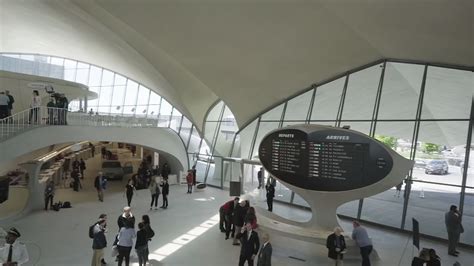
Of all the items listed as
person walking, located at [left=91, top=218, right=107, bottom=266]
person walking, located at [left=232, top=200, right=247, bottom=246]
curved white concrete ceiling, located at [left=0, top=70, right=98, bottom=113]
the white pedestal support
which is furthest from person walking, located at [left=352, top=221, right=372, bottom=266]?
curved white concrete ceiling, located at [left=0, top=70, right=98, bottom=113]

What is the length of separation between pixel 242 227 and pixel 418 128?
8.31 m

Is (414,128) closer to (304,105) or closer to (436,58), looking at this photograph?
(436,58)

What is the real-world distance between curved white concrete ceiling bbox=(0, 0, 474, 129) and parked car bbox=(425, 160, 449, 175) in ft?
12.6

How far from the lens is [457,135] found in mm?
11484

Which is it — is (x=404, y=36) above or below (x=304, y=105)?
above

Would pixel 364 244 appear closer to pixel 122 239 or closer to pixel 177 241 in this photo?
pixel 177 241

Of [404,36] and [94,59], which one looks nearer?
[404,36]

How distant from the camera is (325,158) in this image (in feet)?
29.2

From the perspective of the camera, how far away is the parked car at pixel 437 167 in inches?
450

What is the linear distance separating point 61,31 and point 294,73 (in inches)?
510

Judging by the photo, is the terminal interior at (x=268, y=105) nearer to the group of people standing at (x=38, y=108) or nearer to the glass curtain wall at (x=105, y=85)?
the group of people standing at (x=38, y=108)

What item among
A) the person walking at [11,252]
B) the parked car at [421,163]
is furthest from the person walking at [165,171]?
the person walking at [11,252]

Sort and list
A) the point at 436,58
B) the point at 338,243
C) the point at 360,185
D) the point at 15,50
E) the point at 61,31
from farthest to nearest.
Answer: the point at 15,50 → the point at 61,31 → the point at 436,58 → the point at 360,185 → the point at 338,243

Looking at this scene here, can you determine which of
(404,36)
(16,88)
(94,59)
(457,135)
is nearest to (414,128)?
(457,135)
